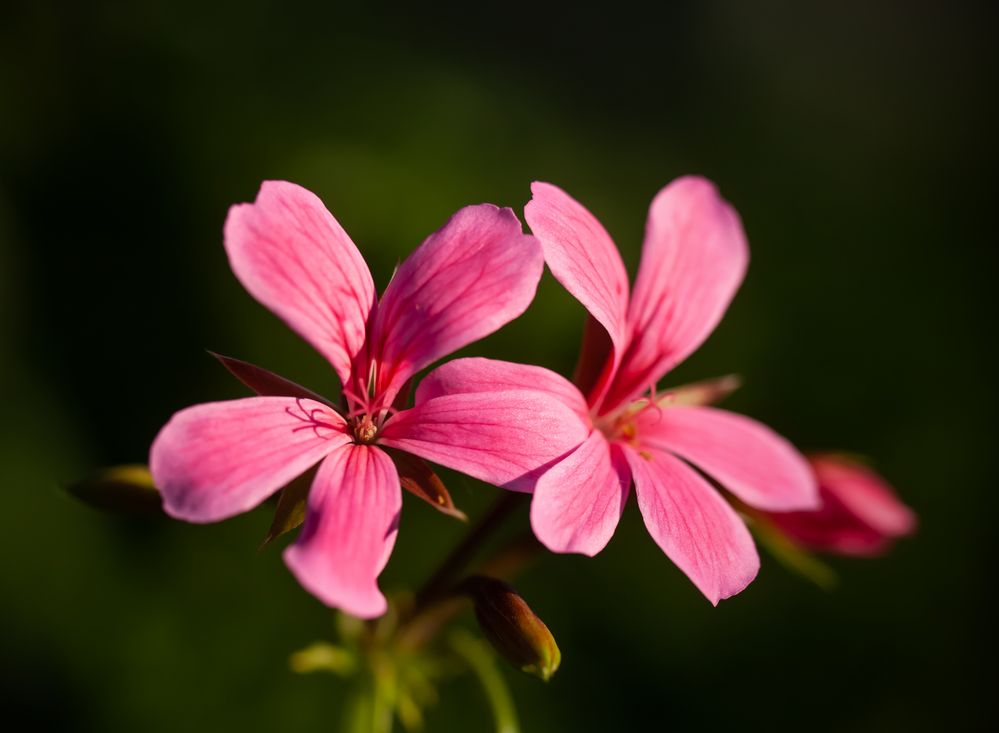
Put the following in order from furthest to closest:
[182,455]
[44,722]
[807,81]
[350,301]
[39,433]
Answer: [807,81] → [39,433] → [44,722] → [350,301] → [182,455]

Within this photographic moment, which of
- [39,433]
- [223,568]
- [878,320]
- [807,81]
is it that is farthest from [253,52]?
[807,81]

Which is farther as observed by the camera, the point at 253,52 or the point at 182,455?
the point at 253,52

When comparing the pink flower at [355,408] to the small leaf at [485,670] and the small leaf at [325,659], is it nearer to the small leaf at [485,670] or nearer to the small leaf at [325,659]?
the small leaf at [325,659]

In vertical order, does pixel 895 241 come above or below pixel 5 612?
above

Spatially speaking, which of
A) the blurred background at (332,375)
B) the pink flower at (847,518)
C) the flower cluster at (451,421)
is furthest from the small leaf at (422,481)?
the blurred background at (332,375)

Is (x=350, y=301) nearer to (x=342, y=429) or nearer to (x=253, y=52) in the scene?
(x=342, y=429)

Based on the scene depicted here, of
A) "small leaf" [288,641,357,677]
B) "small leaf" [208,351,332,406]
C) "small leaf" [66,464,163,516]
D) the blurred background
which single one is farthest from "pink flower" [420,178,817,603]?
the blurred background

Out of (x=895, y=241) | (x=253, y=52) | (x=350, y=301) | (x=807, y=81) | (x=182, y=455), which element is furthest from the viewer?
(x=807, y=81)

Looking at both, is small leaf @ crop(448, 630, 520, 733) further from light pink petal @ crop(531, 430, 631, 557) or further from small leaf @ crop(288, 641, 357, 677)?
light pink petal @ crop(531, 430, 631, 557)

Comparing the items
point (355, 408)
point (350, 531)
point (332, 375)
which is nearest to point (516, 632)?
point (350, 531)
